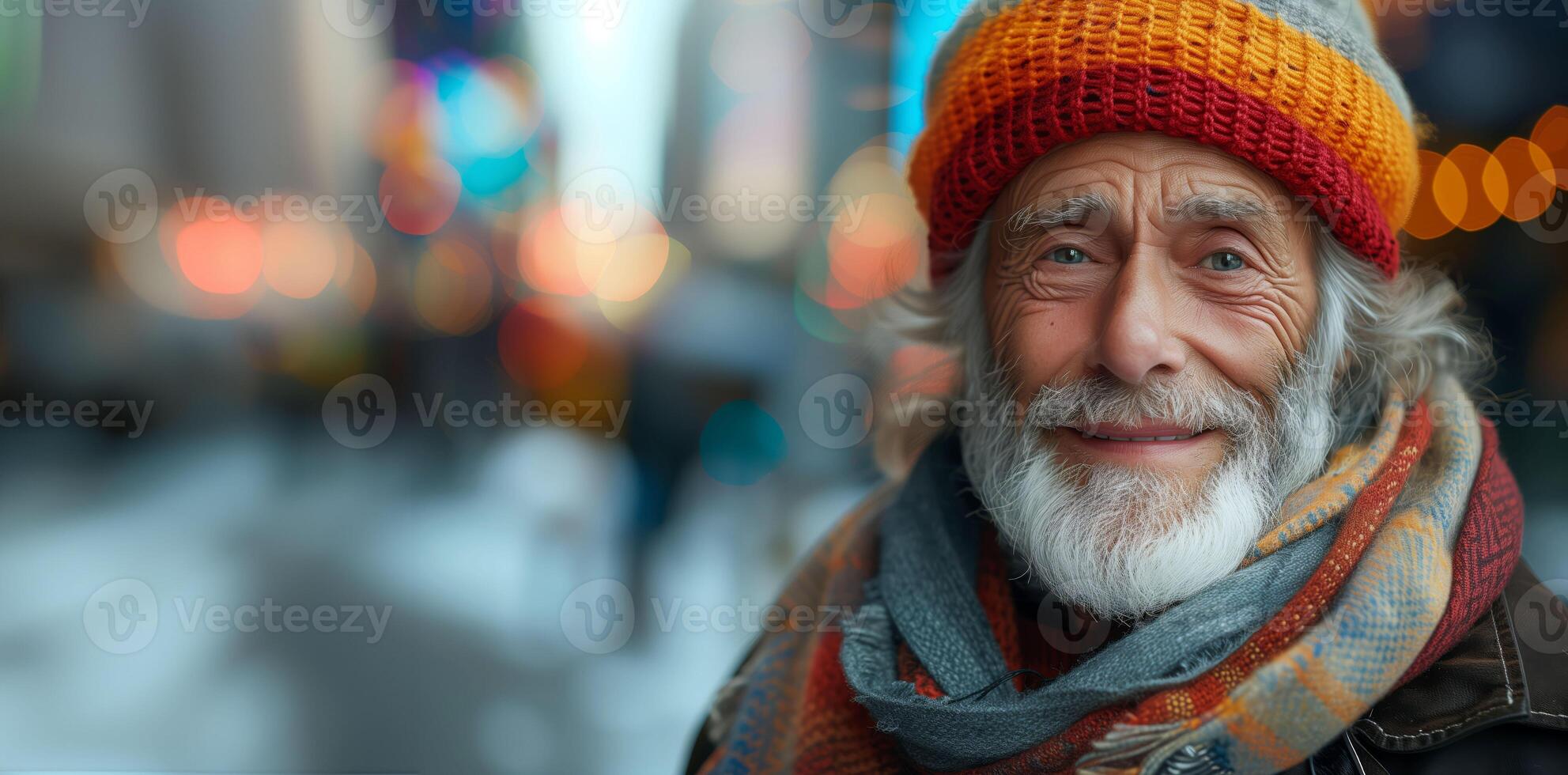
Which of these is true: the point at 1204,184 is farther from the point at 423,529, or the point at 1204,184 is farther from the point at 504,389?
the point at 504,389

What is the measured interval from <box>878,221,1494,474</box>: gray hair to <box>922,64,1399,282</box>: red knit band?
0.06m

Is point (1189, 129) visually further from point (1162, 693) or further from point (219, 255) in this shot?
point (219, 255)

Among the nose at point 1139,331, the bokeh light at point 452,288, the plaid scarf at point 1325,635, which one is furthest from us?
the bokeh light at point 452,288

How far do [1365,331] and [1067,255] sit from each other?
0.58m

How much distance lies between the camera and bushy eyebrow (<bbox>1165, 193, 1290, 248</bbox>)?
4.73 ft

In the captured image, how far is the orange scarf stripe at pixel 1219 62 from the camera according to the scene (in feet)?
4.74

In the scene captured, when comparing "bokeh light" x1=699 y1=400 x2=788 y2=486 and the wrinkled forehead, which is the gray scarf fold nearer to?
the wrinkled forehead

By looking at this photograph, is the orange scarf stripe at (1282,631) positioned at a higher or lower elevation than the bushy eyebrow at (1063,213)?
lower

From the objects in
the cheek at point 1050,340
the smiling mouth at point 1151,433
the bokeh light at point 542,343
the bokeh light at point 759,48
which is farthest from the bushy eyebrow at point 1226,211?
the bokeh light at point 542,343

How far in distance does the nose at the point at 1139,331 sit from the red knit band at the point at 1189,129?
22 cm

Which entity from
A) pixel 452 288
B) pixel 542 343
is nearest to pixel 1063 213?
pixel 542 343

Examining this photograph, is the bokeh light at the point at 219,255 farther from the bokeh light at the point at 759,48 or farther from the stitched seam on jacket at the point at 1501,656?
the stitched seam on jacket at the point at 1501,656

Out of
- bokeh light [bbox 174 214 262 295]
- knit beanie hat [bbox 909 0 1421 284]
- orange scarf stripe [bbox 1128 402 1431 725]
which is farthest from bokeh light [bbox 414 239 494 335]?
orange scarf stripe [bbox 1128 402 1431 725]

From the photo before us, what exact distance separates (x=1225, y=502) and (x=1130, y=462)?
0.15m
